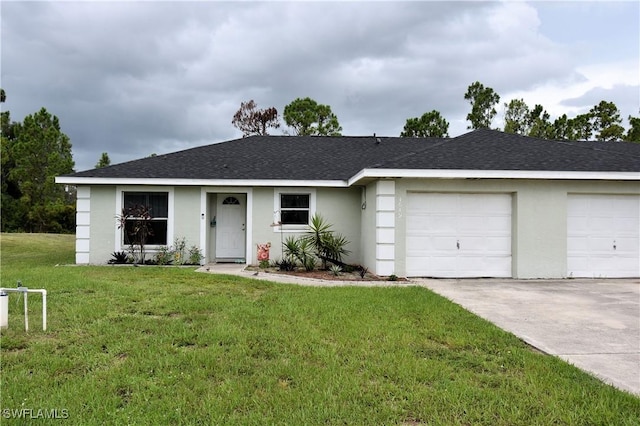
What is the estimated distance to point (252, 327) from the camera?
16.6 ft

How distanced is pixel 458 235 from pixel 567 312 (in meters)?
3.81

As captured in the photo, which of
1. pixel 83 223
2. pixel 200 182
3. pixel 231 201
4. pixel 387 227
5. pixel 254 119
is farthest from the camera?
pixel 254 119

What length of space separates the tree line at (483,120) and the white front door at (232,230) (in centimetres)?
1840

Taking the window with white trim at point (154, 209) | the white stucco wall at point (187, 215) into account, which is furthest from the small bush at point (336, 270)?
the window with white trim at point (154, 209)

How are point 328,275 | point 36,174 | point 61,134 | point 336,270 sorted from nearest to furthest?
point 328,275 → point 336,270 → point 36,174 → point 61,134

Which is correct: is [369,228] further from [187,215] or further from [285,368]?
[285,368]

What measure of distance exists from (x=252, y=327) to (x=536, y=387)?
330 centimetres

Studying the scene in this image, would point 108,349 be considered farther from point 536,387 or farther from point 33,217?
point 33,217

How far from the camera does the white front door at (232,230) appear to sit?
42.1ft

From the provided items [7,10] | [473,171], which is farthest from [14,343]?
[7,10]

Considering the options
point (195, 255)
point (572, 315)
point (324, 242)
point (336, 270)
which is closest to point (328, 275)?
point (336, 270)

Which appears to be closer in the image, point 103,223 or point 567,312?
point 567,312

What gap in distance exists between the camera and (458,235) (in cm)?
991

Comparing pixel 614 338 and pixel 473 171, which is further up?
pixel 473 171
